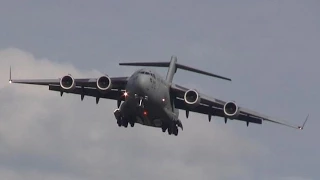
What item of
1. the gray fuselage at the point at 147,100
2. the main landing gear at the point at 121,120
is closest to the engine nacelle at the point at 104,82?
the gray fuselage at the point at 147,100

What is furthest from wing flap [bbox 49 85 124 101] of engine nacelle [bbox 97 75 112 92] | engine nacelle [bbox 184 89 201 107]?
engine nacelle [bbox 184 89 201 107]

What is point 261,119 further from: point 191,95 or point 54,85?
point 54,85

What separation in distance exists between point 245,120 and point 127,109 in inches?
389

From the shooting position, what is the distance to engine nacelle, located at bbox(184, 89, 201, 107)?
2341 inches

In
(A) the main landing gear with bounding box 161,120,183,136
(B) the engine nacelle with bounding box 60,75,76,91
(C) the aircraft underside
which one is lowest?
(A) the main landing gear with bounding box 161,120,183,136

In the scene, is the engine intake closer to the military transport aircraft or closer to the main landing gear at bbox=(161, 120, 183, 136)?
the military transport aircraft

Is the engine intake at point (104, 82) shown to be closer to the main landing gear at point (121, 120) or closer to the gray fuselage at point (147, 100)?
the gray fuselage at point (147, 100)

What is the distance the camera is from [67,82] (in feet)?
193

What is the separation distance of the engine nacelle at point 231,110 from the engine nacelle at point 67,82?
10.1 meters

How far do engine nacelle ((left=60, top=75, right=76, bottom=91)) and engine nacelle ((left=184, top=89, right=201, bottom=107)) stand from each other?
746 cm

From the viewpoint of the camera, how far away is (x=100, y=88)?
58.3 meters

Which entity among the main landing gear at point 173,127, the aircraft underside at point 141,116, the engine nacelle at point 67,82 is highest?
the engine nacelle at point 67,82

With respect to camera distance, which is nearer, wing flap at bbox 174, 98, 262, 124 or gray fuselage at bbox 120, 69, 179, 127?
gray fuselage at bbox 120, 69, 179, 127

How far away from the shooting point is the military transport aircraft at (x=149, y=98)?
56719 millimetres
